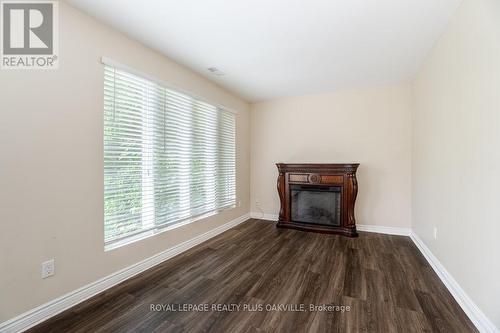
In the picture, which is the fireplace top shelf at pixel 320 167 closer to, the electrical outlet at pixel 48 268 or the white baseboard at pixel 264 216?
the white baseboard at pixel 264 216

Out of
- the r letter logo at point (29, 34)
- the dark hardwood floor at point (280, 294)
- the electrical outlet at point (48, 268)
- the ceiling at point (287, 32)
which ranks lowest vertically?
the dark hardwood floor at point (280, 294)

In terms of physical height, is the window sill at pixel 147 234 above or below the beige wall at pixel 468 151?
below

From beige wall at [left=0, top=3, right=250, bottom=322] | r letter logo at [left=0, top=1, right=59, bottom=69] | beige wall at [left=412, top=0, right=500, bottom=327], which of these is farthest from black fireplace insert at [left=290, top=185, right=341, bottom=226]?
r letter logo at [left=0, top=1, right=59, bottom=69]

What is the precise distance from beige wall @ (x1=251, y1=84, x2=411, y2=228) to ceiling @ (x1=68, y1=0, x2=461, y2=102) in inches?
23.9

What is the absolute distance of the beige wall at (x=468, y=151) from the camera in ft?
4.66

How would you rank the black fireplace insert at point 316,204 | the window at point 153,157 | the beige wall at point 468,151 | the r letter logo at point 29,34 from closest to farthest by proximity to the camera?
the beige wall at point 468,151
the r letter logo at point 29,34
the window at point 153,157
the black fireplace insert at point 316,204

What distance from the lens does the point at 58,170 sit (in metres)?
1.73

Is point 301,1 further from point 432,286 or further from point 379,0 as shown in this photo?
point 432,286

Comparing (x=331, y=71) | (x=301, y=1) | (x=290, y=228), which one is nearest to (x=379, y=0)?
(x=301, y=1)

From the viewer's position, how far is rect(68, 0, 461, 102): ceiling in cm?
182

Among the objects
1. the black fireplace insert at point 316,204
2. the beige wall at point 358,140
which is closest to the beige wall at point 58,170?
the black fireplace insert at point 316,204

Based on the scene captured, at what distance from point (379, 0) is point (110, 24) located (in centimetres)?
233

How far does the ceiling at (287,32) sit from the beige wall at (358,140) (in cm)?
61

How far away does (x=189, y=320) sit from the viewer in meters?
1.64
